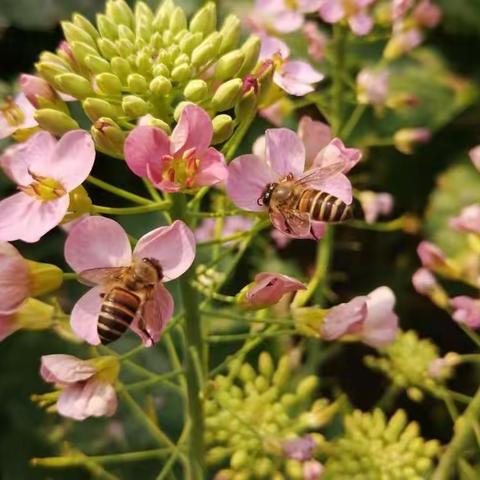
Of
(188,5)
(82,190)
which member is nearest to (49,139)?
(82,190)

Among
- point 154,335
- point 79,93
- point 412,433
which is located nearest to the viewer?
point 154,335

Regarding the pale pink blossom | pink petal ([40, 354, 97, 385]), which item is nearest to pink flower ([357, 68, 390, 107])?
the pale pink blossom

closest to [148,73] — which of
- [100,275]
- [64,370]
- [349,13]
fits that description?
[100,275]

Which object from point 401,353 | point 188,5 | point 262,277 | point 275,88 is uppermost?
point 275,88

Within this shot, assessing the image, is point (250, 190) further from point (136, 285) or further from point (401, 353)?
point (401, 353)

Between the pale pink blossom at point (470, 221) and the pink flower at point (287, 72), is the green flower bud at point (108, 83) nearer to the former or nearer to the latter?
the pink flower at point (287, 72)

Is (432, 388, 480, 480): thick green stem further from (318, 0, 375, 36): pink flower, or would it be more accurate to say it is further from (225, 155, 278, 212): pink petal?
(318, 0, 375, 36): pink flower

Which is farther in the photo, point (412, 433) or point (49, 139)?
point (412, 433)

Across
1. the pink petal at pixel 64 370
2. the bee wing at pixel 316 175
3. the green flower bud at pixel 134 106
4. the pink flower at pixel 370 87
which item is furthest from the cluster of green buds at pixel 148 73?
the pink flower at pixel 370 87
